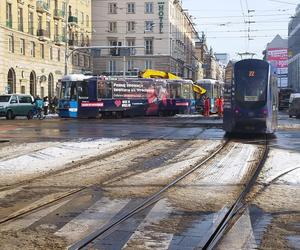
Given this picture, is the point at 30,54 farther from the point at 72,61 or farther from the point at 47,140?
the point at 47,140

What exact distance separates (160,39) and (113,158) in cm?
7879

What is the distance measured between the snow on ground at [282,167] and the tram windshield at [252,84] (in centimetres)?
513

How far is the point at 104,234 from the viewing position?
6.68 m

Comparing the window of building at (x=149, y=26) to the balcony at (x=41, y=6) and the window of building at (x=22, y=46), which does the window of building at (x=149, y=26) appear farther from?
the window of building at (x=22, y=46)

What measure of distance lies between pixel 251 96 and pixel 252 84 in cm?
47

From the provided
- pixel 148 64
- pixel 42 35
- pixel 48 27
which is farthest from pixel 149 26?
pixel 42 35

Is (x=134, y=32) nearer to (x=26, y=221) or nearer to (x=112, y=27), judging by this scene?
(x=112, y=27)

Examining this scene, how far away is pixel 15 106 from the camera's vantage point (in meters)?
40.2

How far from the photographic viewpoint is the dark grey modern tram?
21016mm

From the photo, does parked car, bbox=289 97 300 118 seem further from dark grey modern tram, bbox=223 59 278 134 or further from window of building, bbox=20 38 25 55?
window of building, bbox=20 38 25 55

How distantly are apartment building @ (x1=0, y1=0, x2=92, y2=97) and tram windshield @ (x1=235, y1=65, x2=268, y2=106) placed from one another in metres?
36.3

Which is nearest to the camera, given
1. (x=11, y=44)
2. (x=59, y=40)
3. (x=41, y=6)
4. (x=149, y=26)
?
(x=11, y=44)

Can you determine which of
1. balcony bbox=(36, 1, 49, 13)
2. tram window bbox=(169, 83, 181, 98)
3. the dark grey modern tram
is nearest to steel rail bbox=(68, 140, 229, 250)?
the dark grey modern tram

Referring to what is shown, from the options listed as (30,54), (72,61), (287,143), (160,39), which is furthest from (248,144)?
(160,39)
